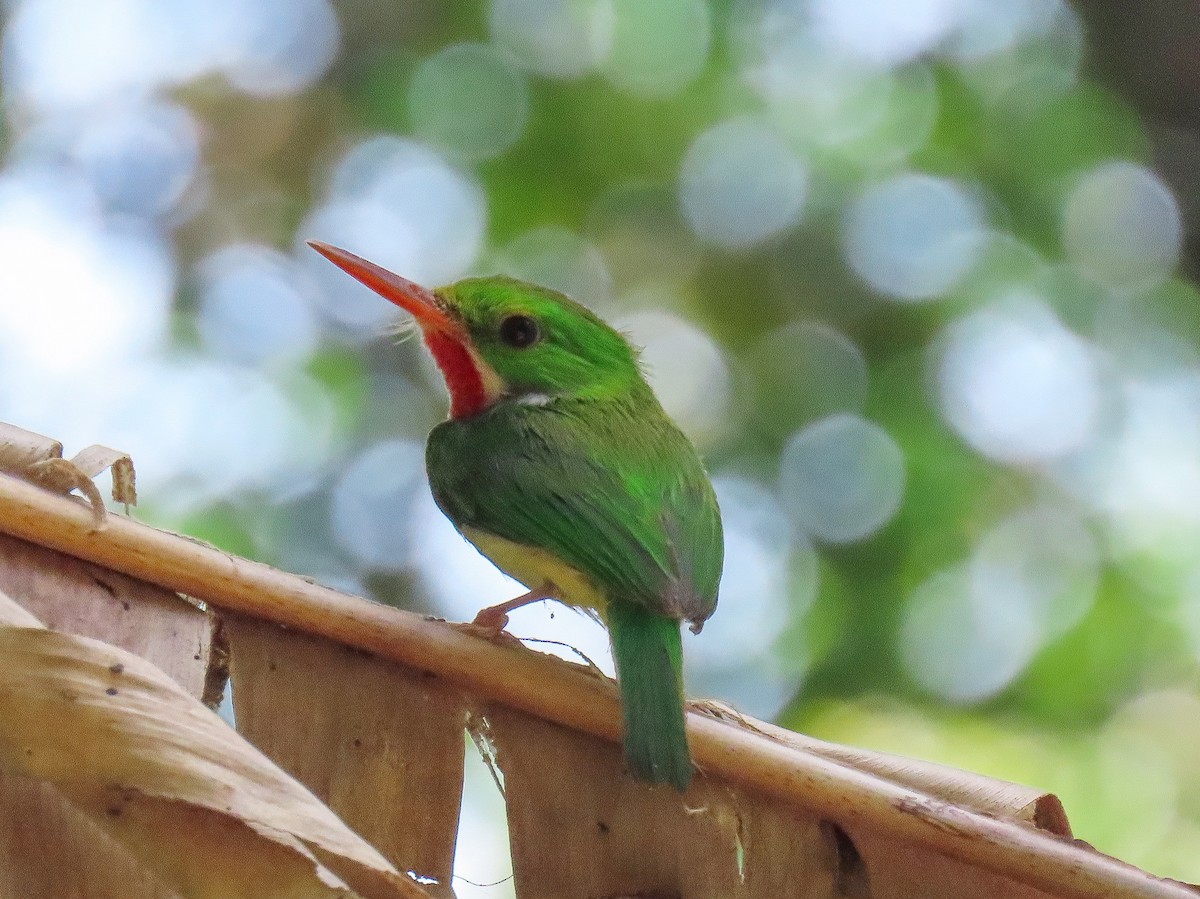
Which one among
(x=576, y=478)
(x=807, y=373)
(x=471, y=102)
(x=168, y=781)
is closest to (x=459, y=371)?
(x=576, y=478)

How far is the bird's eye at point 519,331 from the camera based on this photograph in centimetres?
Result: 342

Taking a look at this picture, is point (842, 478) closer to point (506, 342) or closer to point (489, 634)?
point (506, 342)

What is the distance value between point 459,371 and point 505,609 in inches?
35.3

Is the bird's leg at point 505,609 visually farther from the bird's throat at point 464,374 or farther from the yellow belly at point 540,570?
the bird's throat at point 464,374

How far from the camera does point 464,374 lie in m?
3.45

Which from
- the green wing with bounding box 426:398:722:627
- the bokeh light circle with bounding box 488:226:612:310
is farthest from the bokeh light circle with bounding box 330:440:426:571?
the green wing with bounding box 426:398:722:627

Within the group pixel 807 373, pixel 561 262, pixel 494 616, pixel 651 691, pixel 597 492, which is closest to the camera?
pixel 651 691

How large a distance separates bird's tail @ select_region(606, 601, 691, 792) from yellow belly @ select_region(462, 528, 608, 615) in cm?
13

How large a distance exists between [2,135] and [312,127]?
1767mm

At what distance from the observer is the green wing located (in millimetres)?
2602

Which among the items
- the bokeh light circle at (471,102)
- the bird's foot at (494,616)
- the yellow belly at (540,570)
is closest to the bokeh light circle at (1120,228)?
the bokeh light circle at (471,102)

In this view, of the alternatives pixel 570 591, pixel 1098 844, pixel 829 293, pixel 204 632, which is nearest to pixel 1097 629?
pixel 1098 844

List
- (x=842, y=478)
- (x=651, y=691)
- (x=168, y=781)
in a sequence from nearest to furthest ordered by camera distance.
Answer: (x=168, y=781) → (x=651, y=691) → (x=842, y=478)

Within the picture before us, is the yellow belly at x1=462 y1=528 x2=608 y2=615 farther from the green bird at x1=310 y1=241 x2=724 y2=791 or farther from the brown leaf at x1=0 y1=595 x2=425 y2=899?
the brown leaf at x1=0 y1=595 x2=425 y2=899
